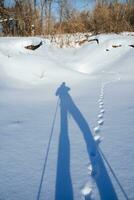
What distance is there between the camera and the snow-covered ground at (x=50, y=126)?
2289mm

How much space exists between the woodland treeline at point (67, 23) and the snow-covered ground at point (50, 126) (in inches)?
213

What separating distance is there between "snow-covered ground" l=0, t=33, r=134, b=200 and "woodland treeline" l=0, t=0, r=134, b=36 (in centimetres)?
541

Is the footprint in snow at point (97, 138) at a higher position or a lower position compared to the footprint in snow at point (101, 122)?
higher

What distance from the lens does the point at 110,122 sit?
3.76 metres

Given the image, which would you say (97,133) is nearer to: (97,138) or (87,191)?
(97,138)

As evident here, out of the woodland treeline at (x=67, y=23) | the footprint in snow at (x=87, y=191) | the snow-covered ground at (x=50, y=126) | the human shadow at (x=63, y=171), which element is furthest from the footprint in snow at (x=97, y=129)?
the woodland treeline at (x=67, y=23)

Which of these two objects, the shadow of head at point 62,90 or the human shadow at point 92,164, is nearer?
the human shadow at point 92,164

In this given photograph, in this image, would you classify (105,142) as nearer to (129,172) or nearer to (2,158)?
(129,172)

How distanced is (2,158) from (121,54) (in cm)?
918

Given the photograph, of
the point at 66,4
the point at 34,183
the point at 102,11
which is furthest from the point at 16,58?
the point at 66,4

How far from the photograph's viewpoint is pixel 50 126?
3.80 meters

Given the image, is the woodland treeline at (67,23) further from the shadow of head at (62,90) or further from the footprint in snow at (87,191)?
the footprint in snow at (87,191)

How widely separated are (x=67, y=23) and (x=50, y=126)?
12452 millimetres

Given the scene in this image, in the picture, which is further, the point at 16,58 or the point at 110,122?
the point at 16,58
